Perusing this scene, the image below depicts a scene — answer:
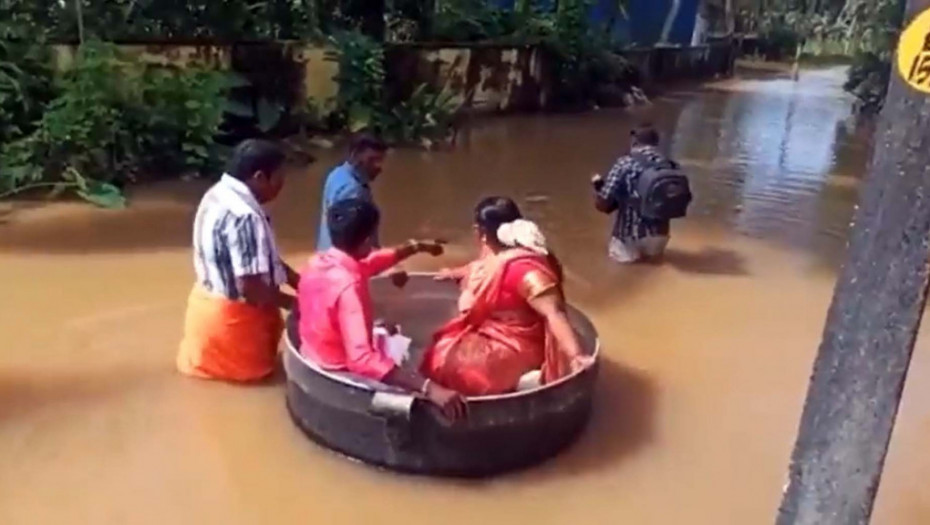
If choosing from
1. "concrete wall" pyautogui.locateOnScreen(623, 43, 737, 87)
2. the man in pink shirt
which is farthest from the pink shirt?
"concrete wall" pyautogui.locateOnScreen(623, 43, 737, 87)

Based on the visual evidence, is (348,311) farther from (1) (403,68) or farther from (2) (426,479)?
(1) (403,68)

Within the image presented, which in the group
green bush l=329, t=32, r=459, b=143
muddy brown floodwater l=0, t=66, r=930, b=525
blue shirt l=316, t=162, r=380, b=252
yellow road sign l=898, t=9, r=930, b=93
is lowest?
muddy brown floodwater l=0, t=66, r=930, b=525

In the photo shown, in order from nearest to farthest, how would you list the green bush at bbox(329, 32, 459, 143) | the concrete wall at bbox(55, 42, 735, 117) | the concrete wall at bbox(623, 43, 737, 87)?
the concrete wall at bbox(55, 42, 735, 117)
the green bush at bbox(329, 32, 459, 143)
the concrete wall at bbox(623, 43, 737, 87)

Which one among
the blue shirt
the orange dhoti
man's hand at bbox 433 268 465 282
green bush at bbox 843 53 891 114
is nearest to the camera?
the orange dhoti

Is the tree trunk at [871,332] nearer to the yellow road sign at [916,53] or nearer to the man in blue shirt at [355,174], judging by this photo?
the yellow road sign at [916,53]

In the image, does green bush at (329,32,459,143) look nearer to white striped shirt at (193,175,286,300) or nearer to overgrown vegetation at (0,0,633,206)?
overgrown vegetation at (0,0,633,206)

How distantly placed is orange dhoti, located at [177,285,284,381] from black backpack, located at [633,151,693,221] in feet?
10.1

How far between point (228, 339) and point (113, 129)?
4.96 m

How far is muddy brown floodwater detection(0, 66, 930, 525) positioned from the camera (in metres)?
4.23

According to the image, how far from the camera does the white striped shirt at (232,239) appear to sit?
4.71 meters

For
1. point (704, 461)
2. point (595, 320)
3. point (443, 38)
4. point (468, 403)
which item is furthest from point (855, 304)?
point (443, 38)

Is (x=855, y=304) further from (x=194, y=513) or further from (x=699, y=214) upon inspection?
(x=699, y=214)

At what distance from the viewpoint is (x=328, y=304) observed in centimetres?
427

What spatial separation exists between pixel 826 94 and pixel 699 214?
48.2 feet
